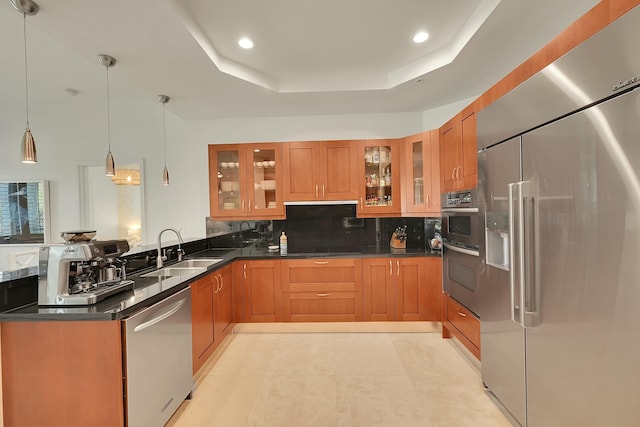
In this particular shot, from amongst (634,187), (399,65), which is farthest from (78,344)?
(399,65)

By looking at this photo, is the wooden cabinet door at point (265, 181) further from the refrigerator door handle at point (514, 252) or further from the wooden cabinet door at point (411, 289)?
the refrigerator door handle at point (514, 252)

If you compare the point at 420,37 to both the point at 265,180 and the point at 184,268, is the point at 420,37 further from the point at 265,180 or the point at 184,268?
the point at 184,268

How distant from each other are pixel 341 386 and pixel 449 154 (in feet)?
7.20

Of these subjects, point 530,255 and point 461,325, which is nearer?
point 530,255

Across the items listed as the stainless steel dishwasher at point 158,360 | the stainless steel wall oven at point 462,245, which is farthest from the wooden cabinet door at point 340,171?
the stainless steel dishwasher at point 158,360

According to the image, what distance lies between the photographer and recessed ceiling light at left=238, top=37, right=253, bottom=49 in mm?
2229

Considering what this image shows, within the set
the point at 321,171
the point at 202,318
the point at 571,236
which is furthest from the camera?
the point at 321,171

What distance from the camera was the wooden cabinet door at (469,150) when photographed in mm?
2146

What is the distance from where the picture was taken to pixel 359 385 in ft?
7.20

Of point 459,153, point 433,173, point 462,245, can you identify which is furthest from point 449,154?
point 462,245

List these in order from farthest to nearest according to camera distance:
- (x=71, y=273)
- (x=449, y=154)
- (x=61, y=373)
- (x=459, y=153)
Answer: (x=449, y=154) → (x=459, y=153) → (x=71, y=273) → (x=61, y=373)

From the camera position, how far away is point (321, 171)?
3.37 m

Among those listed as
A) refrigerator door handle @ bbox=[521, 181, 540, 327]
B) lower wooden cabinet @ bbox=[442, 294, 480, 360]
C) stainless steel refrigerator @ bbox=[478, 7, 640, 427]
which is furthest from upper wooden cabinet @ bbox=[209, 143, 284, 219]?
refrigerator door handle @ bbox=[521, 181, 540, 327]

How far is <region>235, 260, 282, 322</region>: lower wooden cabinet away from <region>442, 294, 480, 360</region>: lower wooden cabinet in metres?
1.74
